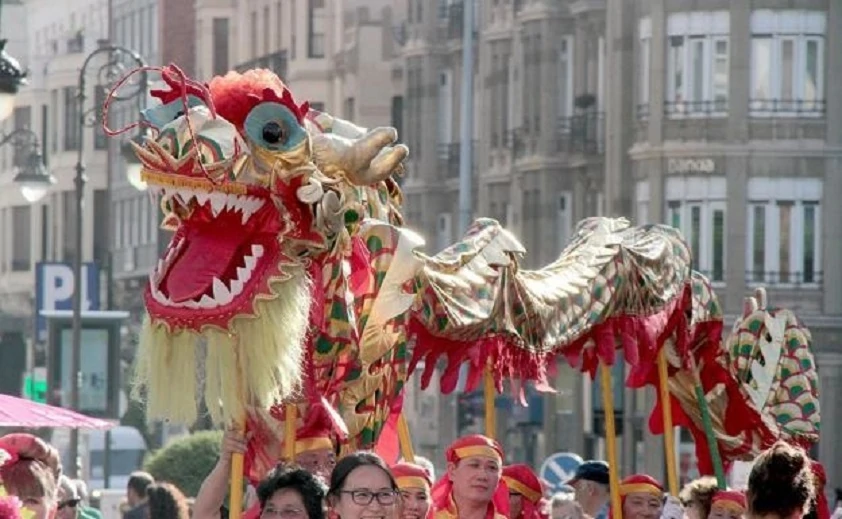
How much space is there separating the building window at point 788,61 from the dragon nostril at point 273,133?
125 ft

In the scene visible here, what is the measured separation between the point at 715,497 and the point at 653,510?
869 mm

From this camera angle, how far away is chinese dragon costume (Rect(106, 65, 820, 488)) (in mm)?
14539

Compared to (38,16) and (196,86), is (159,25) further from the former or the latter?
(196,86)

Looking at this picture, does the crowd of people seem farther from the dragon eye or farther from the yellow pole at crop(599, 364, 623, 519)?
the dragon eye

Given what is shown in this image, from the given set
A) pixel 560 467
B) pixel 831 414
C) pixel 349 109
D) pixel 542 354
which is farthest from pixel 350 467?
pixel 349 109

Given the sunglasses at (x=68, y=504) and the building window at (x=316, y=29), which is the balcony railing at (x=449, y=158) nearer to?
the building window at (x=316, y=29)

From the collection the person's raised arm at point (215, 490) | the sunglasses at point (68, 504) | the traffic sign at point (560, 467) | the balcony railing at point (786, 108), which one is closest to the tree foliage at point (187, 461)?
the traffic sign at point (560, 467)

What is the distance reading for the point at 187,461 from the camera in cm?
3725

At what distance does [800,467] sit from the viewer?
12.5 meters

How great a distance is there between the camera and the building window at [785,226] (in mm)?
52531

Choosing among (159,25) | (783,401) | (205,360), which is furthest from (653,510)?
(159,25)

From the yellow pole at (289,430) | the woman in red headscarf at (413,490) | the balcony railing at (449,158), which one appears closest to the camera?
the woman in red headscarf at (413,490)

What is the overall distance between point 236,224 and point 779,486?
3200mm

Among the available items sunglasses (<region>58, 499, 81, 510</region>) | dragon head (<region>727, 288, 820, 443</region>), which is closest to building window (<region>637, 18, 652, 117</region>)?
dragon head (<region>727, 288, 820, 443</region>)
